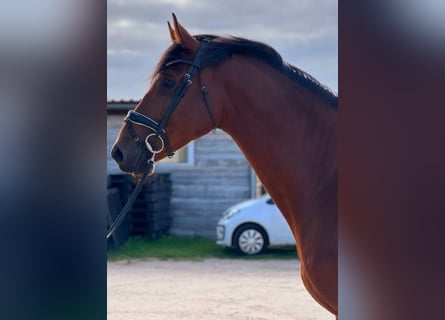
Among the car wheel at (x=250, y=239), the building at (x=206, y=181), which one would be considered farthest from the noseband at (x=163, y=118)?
the building at (x=206, y=181)

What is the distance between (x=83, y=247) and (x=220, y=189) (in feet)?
39.9

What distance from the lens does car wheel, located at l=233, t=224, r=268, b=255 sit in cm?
1156

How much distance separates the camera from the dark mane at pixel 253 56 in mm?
3059

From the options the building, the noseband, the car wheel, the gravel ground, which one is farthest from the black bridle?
the building

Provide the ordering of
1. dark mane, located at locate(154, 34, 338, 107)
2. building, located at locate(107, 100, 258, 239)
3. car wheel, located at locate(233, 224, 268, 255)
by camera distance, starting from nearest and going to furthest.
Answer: dark mane, located at locate(154, 34, 338, 107) < car wheel, located at locate(233, 224, 268, 255) < building, located at locate(107, 100, 258, 239)

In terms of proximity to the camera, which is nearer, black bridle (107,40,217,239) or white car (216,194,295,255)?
black bridle (107,40,217,239)

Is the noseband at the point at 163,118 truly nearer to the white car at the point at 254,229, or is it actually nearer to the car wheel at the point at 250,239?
the white car at the point at 254,229

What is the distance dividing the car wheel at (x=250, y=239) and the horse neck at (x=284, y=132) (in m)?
8.55

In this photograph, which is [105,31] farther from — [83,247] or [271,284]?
[271,284]

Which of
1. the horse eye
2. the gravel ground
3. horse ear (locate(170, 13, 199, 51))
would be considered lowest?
the gravel ground

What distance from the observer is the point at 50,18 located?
1.76 metres

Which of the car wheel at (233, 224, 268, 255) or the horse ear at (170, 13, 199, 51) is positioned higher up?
the horse ear at (170, 13, 199, 51)

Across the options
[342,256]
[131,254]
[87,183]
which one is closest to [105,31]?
[87,183]

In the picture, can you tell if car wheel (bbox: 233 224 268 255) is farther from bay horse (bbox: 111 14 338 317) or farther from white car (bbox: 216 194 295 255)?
bay horse (bbox: 111 14 338 317)
